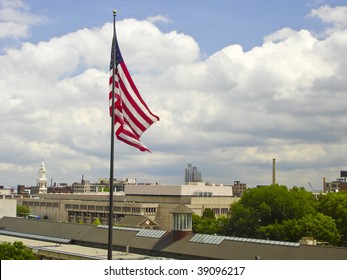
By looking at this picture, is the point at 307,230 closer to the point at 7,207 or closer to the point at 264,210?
the point at 264,210

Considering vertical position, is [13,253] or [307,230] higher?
[307,230]

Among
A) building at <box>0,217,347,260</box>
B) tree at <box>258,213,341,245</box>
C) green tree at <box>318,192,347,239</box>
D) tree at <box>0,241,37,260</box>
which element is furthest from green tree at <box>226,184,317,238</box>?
tree at <box>0,241,37,260</box>

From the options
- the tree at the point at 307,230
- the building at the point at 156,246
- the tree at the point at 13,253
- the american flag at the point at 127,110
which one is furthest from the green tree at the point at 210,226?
the american flag at the point at 127,110

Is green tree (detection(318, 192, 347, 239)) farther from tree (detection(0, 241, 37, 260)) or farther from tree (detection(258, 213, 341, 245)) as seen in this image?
tree (detection(0, 241, 37, 260))

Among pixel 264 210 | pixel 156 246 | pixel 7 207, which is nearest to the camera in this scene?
pixel 156 246

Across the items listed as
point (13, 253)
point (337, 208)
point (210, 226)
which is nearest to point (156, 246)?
point (13, 253)

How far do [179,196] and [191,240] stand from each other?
390ft

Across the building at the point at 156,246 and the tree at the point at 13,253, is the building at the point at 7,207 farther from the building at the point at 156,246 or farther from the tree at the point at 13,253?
the tree at the point at 13,253

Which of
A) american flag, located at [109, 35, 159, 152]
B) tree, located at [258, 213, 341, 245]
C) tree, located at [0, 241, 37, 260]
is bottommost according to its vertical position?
tree, located at [0, 241, 37, 260]

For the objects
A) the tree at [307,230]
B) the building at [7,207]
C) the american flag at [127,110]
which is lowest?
the tree at [307,230]

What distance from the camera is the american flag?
30703mm

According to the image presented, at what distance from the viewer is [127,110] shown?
31.0 metres

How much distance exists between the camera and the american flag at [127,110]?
3070 cm

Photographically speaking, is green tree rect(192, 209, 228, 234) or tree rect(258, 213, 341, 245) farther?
green tree rect(192, 209, 228, 234)
